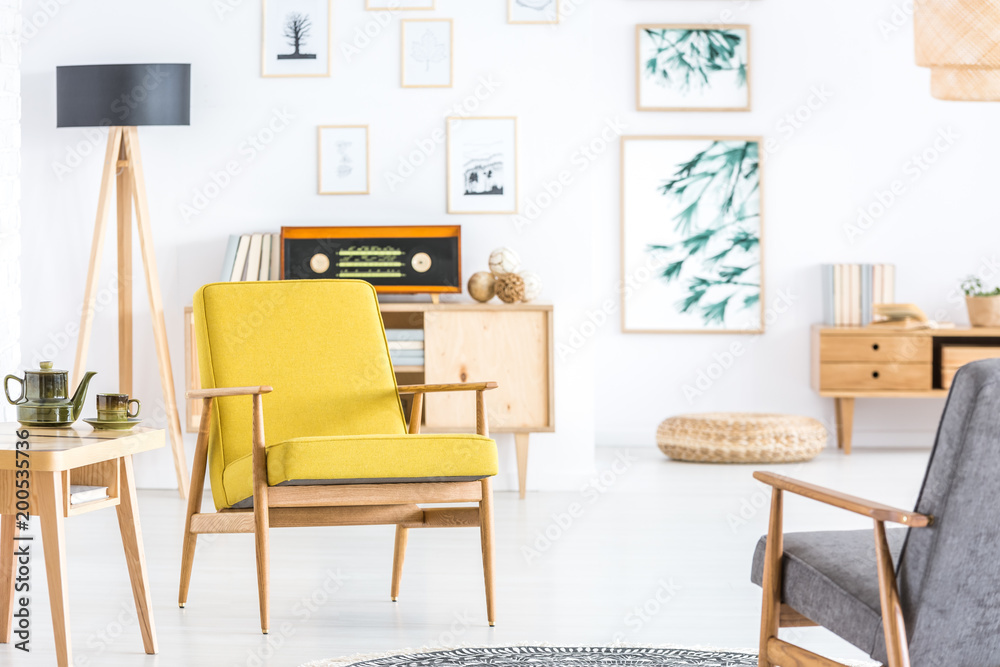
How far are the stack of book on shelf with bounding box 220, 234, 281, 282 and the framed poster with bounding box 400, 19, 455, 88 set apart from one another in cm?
98

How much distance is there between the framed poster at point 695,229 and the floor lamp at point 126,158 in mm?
2851

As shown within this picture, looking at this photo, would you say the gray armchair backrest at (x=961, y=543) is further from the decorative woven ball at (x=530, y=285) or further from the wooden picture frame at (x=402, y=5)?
the wooden picture frame at (x=402, y=5)

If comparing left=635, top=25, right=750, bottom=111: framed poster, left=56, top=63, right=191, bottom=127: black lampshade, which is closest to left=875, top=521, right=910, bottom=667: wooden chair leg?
left=56, top=63, right=191, bottom=127: black lampshade

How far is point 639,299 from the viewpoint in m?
6.37

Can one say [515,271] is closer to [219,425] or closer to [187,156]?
[187,156]

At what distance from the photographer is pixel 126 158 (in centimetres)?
473

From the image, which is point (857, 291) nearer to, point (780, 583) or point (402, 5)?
point (402, 5)

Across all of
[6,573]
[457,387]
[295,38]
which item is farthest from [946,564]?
[295,38]

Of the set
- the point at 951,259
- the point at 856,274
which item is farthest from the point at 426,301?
the point at 951,259

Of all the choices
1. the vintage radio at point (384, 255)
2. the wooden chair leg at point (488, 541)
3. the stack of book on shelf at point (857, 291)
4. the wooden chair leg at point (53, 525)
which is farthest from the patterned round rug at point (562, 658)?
the stack of book on shelf at point (857, 291)

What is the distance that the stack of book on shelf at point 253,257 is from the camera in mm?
4750

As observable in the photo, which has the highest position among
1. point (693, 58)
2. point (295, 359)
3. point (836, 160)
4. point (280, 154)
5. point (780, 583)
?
point (693, 58)

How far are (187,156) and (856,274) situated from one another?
12.7 ft

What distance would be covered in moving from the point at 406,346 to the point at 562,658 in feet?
7.64
